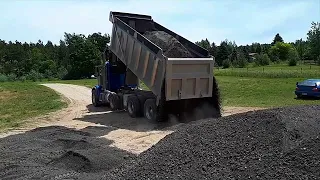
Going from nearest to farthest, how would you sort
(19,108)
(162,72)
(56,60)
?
(162,72) → (19,108) → (56,60)

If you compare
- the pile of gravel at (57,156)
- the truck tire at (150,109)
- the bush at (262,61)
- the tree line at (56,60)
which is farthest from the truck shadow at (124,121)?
the bush at (262,61)

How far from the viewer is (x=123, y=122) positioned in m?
15.1

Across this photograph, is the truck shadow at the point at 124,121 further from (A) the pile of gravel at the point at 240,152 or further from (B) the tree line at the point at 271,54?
(B) the tree line at the point at 271,54

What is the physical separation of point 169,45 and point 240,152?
28.5 ft

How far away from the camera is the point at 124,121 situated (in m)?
15.3

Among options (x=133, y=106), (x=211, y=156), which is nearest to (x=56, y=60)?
(x=133, y=106)

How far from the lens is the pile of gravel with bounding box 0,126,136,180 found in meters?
7.55

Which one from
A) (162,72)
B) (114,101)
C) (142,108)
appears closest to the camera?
(162,72)

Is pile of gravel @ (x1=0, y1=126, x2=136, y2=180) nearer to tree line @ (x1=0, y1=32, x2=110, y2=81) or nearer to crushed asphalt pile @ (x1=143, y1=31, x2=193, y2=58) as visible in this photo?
crushed asphalt pile @ (x1=143, y1=31, x2=193, y2=58)

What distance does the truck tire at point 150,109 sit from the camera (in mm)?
14430

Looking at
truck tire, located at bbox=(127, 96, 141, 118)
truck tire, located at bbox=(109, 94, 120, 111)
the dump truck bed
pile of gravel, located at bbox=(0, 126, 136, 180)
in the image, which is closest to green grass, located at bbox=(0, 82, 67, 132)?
truck tire, located at bbox=(109, 94, 120, 111)

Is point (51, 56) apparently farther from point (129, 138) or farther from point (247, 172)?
point (247, 172)

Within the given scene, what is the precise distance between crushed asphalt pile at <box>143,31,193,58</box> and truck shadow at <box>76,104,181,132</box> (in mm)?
2470

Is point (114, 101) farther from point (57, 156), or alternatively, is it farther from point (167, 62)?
point (57, 156)
